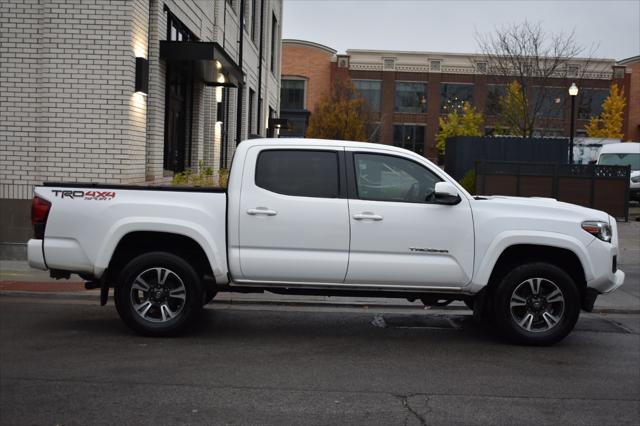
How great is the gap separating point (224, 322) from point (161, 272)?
1.30m

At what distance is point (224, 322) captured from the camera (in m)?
8.16

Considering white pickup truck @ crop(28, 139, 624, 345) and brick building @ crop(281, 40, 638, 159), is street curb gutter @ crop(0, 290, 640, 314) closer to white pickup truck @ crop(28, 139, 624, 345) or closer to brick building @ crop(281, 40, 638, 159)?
white pickup truck @ crop(28, 139, 624, 345)

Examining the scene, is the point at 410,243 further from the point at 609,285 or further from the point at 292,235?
the point at 609,285

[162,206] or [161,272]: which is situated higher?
[162,206]

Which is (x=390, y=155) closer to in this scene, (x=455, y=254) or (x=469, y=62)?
(x=455, y=254)

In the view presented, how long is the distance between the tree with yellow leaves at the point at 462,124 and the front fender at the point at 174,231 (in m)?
54.4

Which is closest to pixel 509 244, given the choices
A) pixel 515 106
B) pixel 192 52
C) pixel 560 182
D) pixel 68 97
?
pixel 68 97

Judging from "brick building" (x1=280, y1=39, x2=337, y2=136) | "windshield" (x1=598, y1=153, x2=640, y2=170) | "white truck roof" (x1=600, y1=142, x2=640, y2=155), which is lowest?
"windshield" (x1=598, y1=153, x2=640, y2=170)

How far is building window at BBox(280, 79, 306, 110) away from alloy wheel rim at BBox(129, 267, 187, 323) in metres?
A: 61.6

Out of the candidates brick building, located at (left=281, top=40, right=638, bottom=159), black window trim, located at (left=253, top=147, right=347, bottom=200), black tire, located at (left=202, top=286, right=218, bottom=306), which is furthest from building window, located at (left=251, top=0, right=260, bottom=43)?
brick building, located at (left=281, top=40, right=638, bottom=159)

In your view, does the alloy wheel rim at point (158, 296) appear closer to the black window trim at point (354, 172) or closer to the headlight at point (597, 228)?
the black window trim at point (354, 172)

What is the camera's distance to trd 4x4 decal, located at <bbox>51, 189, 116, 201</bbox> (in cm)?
708

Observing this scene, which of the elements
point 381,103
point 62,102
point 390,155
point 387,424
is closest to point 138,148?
point 62,102

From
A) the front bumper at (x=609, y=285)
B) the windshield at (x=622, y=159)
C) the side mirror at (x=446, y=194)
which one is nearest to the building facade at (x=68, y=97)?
the side mirror at (x=446, y=194)
